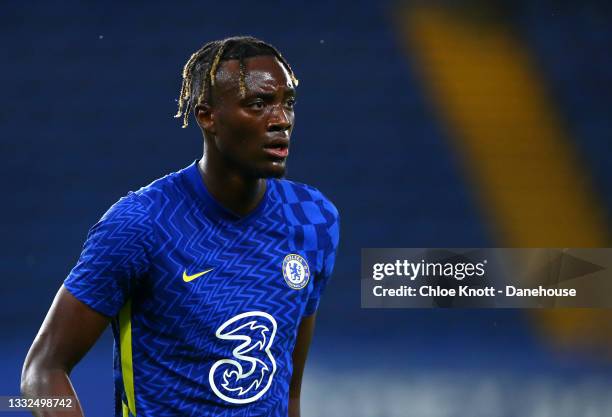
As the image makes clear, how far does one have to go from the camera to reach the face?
2320 millimetres

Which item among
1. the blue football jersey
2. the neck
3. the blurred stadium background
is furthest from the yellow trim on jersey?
the blurred stadium background

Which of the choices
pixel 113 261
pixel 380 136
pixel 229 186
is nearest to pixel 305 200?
pixel 229 186

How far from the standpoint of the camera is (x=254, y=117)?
7.61 feet

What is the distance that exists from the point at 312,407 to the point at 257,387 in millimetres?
3258

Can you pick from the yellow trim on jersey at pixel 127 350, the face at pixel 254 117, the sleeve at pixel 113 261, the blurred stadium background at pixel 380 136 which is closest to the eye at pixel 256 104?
the face at pixel 254 117

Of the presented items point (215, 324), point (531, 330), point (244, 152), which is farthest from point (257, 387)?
point (531, 330)

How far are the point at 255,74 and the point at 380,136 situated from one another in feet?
11.3

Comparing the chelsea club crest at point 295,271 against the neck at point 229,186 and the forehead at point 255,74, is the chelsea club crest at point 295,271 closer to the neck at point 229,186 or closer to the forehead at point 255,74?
the neck at point 229,186

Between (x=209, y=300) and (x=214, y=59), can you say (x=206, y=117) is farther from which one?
(x=209, y=300)

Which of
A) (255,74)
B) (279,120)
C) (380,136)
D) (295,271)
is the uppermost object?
(380,136)

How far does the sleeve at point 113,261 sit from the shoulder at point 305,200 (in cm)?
45

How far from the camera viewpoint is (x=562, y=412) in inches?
219

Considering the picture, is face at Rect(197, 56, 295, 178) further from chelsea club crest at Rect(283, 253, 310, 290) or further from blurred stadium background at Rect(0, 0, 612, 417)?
blurred stadium background at Rect(0, 0, 612, 417)

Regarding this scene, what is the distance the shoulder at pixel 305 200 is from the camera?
2.56m
